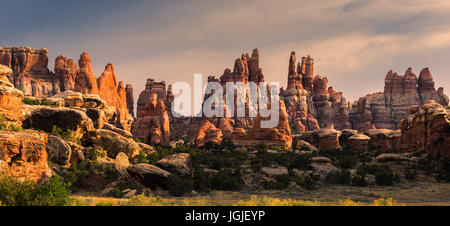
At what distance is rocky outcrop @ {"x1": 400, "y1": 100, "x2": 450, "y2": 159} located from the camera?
37.5 meters

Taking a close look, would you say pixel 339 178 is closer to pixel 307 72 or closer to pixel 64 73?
pixel 307 72

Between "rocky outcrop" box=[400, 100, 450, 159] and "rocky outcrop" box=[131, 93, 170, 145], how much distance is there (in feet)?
159

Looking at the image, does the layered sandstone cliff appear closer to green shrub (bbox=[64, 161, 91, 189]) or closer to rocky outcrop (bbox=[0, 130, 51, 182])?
green shrub (bbox=[64, 161, 91, 189])

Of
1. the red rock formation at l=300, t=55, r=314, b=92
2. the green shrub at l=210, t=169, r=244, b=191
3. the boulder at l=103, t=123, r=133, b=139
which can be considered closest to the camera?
the green shrub at l=210, t=169, r=244, b=191

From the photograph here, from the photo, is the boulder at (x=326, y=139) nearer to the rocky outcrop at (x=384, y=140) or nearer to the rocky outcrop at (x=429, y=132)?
the rocky outcrop at (x=384, y=140)

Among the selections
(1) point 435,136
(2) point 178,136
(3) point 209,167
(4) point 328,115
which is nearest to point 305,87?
(4) point 328,115

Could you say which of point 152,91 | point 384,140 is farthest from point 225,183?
point 152,91

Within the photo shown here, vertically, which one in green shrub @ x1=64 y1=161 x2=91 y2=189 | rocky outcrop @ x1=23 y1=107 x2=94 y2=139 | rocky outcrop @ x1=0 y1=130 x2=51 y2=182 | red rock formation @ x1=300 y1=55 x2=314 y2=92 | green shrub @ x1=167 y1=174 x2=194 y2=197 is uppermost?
red rock formation @ x1=300 y1=55 x2=314 y2=92

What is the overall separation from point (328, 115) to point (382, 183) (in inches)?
3932

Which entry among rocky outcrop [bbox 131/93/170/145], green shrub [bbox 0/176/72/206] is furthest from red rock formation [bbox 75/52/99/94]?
green shrub [bbox 0/176/72/206]

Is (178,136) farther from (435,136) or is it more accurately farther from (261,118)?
(435,136)

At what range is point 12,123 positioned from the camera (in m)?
22.6

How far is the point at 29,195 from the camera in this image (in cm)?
1106

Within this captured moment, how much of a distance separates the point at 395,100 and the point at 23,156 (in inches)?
5432
